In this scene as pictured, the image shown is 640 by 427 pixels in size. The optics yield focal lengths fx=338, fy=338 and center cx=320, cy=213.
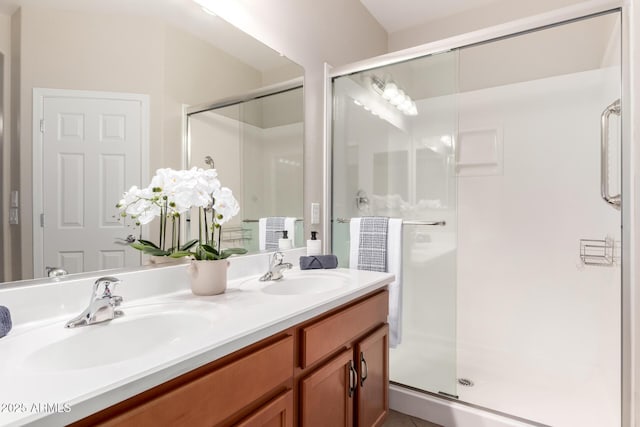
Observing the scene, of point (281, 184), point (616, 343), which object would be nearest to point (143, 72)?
point (281, 184)

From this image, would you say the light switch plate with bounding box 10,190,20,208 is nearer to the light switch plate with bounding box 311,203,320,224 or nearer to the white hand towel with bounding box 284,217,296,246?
the white hand towel with bounding box 284,217,296,246

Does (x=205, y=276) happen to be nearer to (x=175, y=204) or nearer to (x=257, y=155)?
(x=175, y=204)

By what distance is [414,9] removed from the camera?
8.16 feet

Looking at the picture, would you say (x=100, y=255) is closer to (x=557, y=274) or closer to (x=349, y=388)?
(x=349, y=388)

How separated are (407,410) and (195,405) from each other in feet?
5.21

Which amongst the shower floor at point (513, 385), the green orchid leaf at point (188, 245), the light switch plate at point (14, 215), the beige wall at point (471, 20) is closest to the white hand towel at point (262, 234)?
the green orchid leaf at point (188, 245)

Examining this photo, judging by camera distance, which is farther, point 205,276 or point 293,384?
point 205,276

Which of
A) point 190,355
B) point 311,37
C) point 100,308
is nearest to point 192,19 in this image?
point 311,37

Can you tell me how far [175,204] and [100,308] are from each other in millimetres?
379

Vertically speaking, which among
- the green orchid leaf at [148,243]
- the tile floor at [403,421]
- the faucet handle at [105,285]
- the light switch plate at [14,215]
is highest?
the light switch plate at [14,215]

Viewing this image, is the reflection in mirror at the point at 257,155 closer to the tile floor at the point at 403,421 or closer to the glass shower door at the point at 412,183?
the glass shower door at the point at 412,183

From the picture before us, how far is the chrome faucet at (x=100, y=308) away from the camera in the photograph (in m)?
0.80

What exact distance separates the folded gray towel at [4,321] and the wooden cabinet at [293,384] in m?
0.40

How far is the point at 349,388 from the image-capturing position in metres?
1.21
